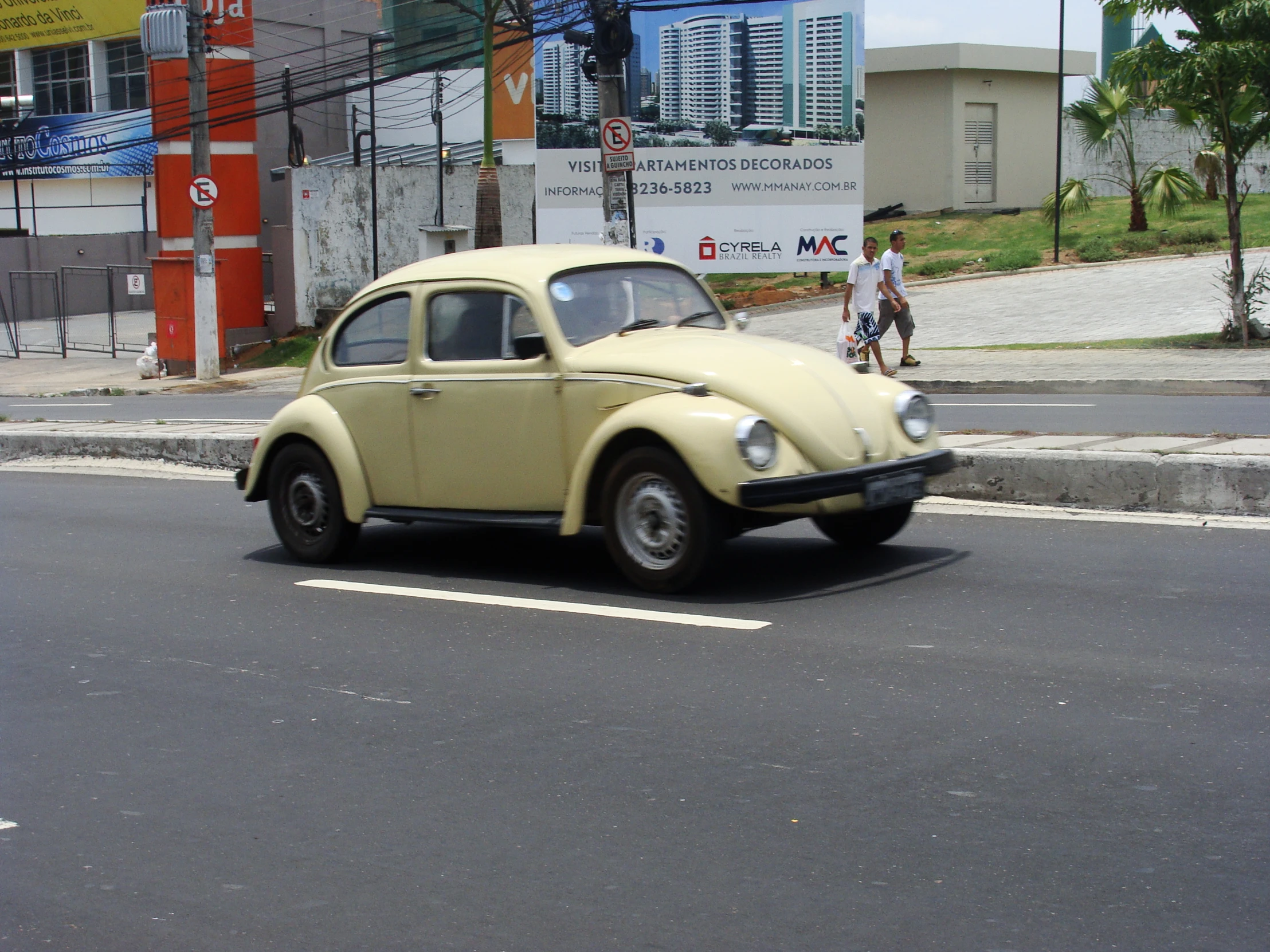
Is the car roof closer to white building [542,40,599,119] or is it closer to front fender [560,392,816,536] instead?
front fender [560,392,816,536]

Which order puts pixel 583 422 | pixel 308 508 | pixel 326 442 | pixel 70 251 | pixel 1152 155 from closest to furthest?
pixel 583 422 → pixel 326 442 → pixel 308 508 → pixel 1152 155 → pixel 70 251

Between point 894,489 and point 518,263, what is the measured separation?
7.49 ft

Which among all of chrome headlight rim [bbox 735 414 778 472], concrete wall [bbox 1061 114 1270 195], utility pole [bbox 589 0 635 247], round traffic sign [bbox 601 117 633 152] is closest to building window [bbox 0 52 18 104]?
concrete wall [bbox 1061 114 1270 195]

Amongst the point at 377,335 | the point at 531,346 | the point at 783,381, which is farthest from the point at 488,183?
the point at 783,381

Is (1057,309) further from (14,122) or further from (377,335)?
(14,122)

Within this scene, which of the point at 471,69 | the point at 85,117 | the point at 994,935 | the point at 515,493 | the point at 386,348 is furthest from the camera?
the point at 85,117

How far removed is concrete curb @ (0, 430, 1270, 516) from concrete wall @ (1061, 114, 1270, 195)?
29.8m

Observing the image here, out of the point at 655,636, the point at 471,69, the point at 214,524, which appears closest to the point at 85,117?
the point at 471,69

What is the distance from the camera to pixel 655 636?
234 inches

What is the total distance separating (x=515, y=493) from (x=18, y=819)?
327 centimetres

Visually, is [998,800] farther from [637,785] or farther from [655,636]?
[655,636]

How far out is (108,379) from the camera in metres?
27.6

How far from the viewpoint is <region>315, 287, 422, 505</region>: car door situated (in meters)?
7.56

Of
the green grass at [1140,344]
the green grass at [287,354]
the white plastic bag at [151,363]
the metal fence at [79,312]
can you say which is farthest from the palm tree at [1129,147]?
the metal fence at [79,312]
